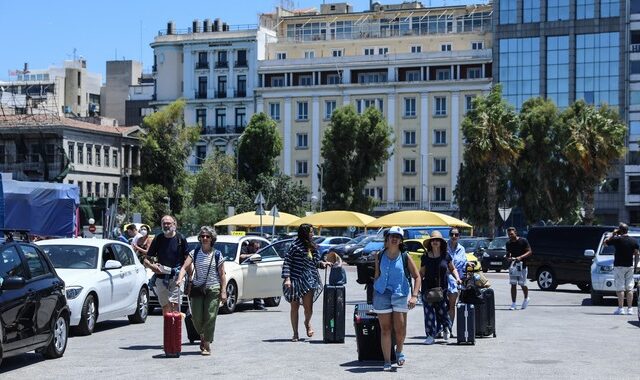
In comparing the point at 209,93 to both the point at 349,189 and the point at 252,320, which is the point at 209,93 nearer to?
the point at 349,189

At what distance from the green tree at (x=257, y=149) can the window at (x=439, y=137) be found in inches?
633

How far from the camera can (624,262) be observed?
1051 inches

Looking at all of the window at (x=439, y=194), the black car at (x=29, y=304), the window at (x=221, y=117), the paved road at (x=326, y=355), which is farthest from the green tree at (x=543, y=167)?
the black car at (x=29, y=304)

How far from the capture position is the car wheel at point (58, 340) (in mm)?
16656

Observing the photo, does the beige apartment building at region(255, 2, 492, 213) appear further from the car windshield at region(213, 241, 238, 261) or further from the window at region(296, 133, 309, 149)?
the car windshield at region(213, 241, 238, 261)

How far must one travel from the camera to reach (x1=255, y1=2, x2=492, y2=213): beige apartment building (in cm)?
10162

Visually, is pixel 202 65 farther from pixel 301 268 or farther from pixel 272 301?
pixel 301 268

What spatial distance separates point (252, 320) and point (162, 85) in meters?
90.6

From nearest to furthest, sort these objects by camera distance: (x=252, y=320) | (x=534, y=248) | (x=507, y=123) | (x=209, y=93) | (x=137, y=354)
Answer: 1. (x=137, y=354)
2. (x=252, y=320)
3. (x=534, y=248)
4. (x=507, y=123)
5. (x=209, y=93)

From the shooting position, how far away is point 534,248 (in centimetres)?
3809

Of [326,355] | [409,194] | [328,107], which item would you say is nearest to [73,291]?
[326,355]

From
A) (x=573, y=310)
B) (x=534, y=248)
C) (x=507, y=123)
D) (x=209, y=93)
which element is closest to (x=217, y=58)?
(x=209, y=93)

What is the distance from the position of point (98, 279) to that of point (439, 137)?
8260 cm

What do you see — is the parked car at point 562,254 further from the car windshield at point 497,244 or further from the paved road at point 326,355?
the car windshield at point 497,244
